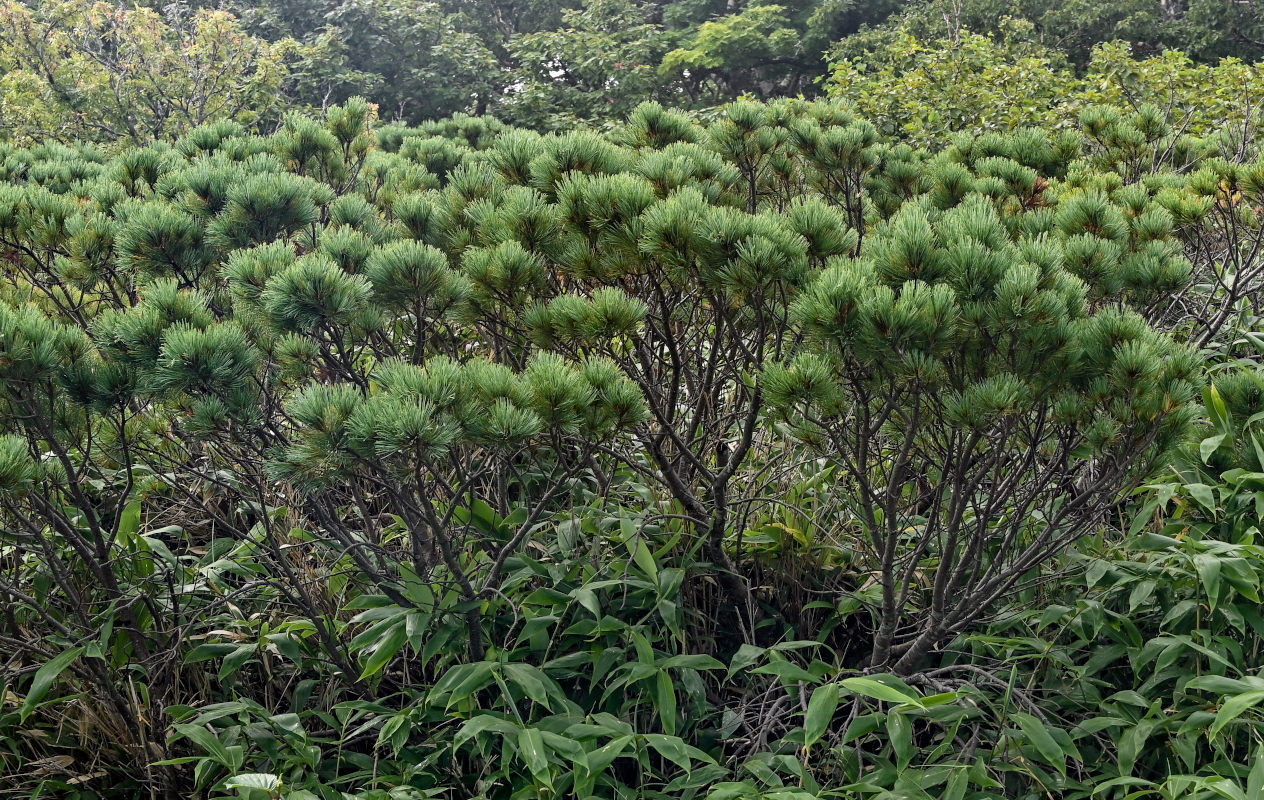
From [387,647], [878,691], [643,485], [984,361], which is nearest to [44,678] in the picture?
[387,647]

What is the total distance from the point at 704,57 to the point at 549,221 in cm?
1811

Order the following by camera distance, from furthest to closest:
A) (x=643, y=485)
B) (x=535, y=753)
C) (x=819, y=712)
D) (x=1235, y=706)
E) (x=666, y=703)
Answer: (x=643, y=485) < (x=666, y=703) < (x=819, y=712) < (x=535, y=753) < (x=1235, y=706)

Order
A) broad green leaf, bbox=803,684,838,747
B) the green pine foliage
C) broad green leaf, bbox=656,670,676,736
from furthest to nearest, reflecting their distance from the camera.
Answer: broad green leaf, bbox=656,670,676,736
broad green leaf, bbox=803,684,838,747
the green pine foliage

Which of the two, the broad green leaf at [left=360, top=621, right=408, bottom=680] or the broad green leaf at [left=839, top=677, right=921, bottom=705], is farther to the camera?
the broad green leaf at [left=360, top=621, right=408, bottom=680]

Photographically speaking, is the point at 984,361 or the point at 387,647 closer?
the point at 984,361

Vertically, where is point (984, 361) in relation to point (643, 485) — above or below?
above

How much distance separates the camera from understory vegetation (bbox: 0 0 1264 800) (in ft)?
7.14

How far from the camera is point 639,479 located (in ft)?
10.9

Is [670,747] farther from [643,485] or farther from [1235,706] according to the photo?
[1235,706]

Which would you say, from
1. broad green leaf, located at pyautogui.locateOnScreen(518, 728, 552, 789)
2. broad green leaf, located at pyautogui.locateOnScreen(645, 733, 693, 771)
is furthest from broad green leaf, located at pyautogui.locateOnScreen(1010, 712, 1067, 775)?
broad green leaf, located at pyautogui.locateOnScreen(518, 728, 552, 789)

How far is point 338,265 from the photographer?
234 centimetres

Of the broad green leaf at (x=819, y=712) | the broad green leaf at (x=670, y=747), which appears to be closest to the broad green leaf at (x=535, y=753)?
the broad green leaf at (x=670, y=747)

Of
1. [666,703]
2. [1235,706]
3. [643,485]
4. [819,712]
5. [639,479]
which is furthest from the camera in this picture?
[639,479]

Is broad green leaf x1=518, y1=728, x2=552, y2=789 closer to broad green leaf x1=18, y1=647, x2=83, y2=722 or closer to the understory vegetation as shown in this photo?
the understory vegetation
